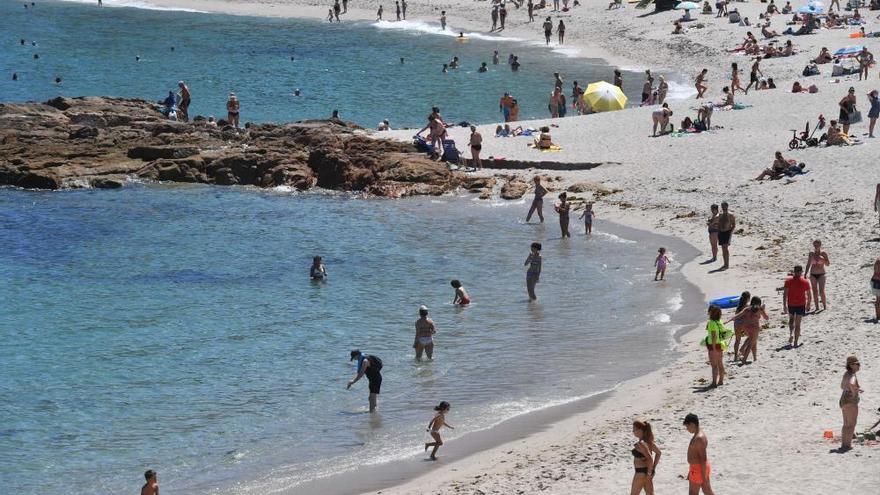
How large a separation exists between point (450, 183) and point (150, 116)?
39.4ft

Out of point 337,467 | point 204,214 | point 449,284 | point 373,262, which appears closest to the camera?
point 337,467

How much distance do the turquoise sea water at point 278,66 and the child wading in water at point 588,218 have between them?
1745 centimetres

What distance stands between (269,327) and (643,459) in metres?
12.0

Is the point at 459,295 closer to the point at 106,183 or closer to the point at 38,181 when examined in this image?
the point at 106,183

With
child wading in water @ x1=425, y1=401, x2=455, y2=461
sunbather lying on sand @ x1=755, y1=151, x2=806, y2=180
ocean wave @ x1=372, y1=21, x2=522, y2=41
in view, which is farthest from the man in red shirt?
ocean wave @ x1=372, y1=21, x2=522, y2=41

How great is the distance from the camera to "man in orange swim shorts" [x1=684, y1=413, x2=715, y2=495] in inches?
569

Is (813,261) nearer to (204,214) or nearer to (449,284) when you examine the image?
(449,284)

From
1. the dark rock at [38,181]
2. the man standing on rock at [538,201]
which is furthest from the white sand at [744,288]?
the dark rock at [38,181]

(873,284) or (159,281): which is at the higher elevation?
(873,284)

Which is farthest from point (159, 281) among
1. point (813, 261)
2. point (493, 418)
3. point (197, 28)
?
point (197, 28)

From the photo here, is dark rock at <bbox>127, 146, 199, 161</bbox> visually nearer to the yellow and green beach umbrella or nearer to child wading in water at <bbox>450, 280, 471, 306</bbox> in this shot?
the yellow and green beach umbrella

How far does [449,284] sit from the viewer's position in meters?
28.0

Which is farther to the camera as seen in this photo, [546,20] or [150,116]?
[546,20]

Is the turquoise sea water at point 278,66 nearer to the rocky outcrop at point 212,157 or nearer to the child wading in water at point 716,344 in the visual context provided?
the rocky outcrop at point 212,157
